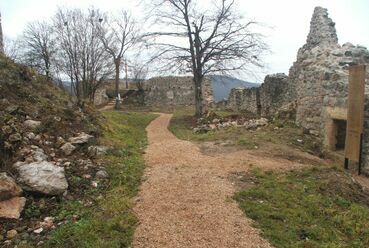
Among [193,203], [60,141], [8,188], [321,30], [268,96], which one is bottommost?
[193,203]

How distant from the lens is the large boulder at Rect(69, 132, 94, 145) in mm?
8312

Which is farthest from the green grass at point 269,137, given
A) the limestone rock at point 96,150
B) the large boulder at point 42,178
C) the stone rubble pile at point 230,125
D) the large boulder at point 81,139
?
the large boulder at point 42,178

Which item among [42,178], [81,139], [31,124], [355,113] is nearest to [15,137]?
[31,124]

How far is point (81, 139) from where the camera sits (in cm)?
852

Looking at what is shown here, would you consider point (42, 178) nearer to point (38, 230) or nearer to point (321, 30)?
point (38, 230)

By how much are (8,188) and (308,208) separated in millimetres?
4518

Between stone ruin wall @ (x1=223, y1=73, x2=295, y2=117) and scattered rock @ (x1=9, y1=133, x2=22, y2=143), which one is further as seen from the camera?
stone ruin wall @ (x1=223, y1=73, x2=295, y2=117)

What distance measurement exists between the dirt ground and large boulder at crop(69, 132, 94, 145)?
143 cm

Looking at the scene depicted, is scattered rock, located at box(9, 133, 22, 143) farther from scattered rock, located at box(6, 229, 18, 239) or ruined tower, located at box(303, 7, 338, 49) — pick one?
ruined tower, located at box(303, 7, 338, 49)

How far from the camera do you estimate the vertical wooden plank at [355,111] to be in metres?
9.07

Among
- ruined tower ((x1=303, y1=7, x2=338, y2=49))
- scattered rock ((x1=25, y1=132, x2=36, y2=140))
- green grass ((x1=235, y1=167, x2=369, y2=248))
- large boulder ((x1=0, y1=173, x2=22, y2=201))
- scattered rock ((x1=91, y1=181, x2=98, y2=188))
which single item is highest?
ruined tower ((x1=303, y1=7, x2=338, y2=49))

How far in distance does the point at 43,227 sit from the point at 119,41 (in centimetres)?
2340

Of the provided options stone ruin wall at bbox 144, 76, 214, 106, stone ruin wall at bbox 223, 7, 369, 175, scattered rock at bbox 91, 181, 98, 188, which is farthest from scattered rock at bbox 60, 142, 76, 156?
stone ruin wall at bbox 144, 76, 214, 106

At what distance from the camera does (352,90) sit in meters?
9.31
